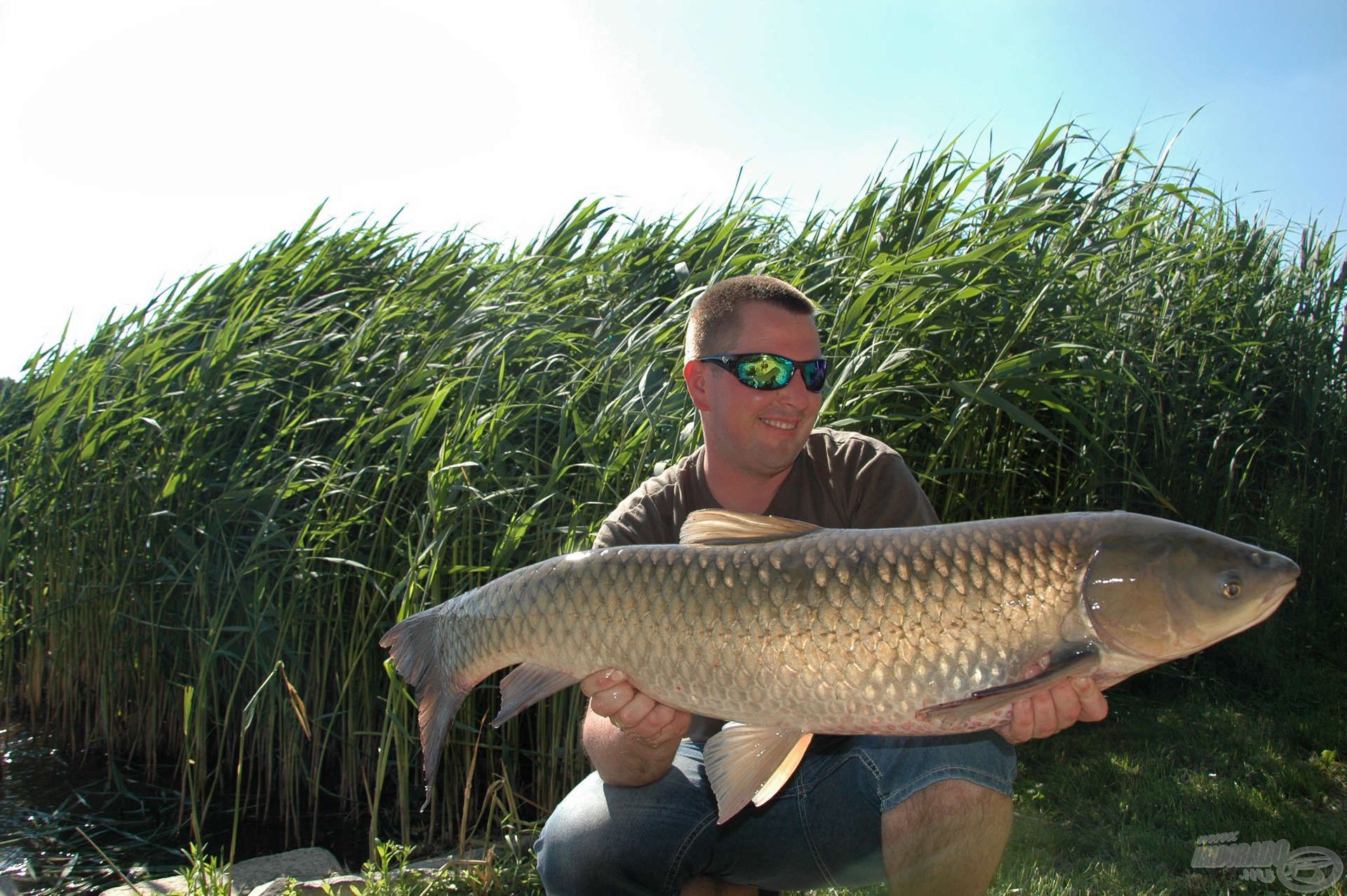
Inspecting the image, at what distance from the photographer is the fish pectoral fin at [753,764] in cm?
182

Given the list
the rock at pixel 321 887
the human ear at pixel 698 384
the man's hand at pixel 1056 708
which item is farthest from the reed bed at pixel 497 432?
the man's hand at pixel 1056 708

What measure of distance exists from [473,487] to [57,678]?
9.22 feet

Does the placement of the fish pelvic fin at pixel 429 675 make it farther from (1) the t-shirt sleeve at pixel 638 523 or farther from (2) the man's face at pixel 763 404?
(2) the man's face at pixel 763 404

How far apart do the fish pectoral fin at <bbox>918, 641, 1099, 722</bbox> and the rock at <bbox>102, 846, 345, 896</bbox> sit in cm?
227

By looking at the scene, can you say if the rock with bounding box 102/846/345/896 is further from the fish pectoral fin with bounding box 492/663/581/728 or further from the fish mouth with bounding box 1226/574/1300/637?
the fish mouth with bounding box 1226/574/1300/637

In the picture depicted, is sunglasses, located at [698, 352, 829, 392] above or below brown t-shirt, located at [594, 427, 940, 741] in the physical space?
above

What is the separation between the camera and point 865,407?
3504 millimetres

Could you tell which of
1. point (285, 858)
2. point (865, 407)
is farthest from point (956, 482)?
point (285, 858)

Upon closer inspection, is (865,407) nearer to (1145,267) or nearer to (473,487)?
(473,487)

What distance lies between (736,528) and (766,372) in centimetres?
51

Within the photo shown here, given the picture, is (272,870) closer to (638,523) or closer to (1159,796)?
(638,523)

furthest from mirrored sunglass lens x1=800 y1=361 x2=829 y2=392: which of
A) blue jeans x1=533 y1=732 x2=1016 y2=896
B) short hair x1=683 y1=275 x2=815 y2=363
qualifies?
blue jeans x1=533 y1=732 x2=1016 y2=896

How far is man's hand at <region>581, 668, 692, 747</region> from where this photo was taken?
188 cm

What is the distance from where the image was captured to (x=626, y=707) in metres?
1.90
